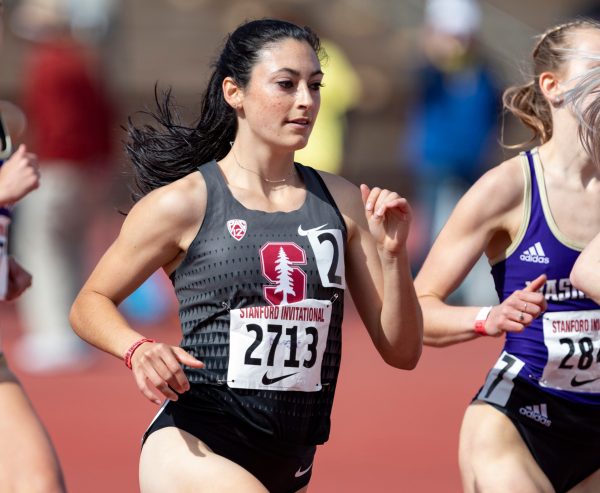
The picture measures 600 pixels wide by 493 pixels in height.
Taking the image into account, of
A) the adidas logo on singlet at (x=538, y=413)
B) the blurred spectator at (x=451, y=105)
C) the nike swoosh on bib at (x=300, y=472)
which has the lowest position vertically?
the nike swoosh on bib at (x=300, y=472)

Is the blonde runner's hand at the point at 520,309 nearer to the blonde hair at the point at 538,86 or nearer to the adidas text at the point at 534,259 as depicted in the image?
the adidas text at the point at 534,259

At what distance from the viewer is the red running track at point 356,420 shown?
7438mm

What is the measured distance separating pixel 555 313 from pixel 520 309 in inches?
17.7

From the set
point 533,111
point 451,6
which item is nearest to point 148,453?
Answer: point 533,111

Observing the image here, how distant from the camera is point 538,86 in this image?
488 centimetres

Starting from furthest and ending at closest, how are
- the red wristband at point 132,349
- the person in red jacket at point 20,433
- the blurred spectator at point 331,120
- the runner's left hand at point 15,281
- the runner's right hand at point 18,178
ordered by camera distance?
the blurred spectator at point 331,120, the runner's left hand at point 15,281, the runner's right hand at point 18,178, the person in red jacket at point 20,433, the red wristband at point 132,349

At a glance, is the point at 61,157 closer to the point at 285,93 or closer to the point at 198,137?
the point at 198,137

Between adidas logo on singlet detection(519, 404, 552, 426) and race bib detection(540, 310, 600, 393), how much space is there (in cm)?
9

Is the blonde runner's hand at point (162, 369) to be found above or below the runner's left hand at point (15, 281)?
below

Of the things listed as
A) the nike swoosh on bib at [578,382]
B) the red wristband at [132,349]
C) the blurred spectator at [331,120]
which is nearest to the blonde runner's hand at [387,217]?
the red wristband at [132,349]

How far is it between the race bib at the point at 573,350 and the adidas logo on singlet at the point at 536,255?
178mm

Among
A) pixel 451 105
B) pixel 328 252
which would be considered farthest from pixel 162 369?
pixel 451 105

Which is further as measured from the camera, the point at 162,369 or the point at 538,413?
the point at 538,413

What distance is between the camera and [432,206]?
39.3ft
